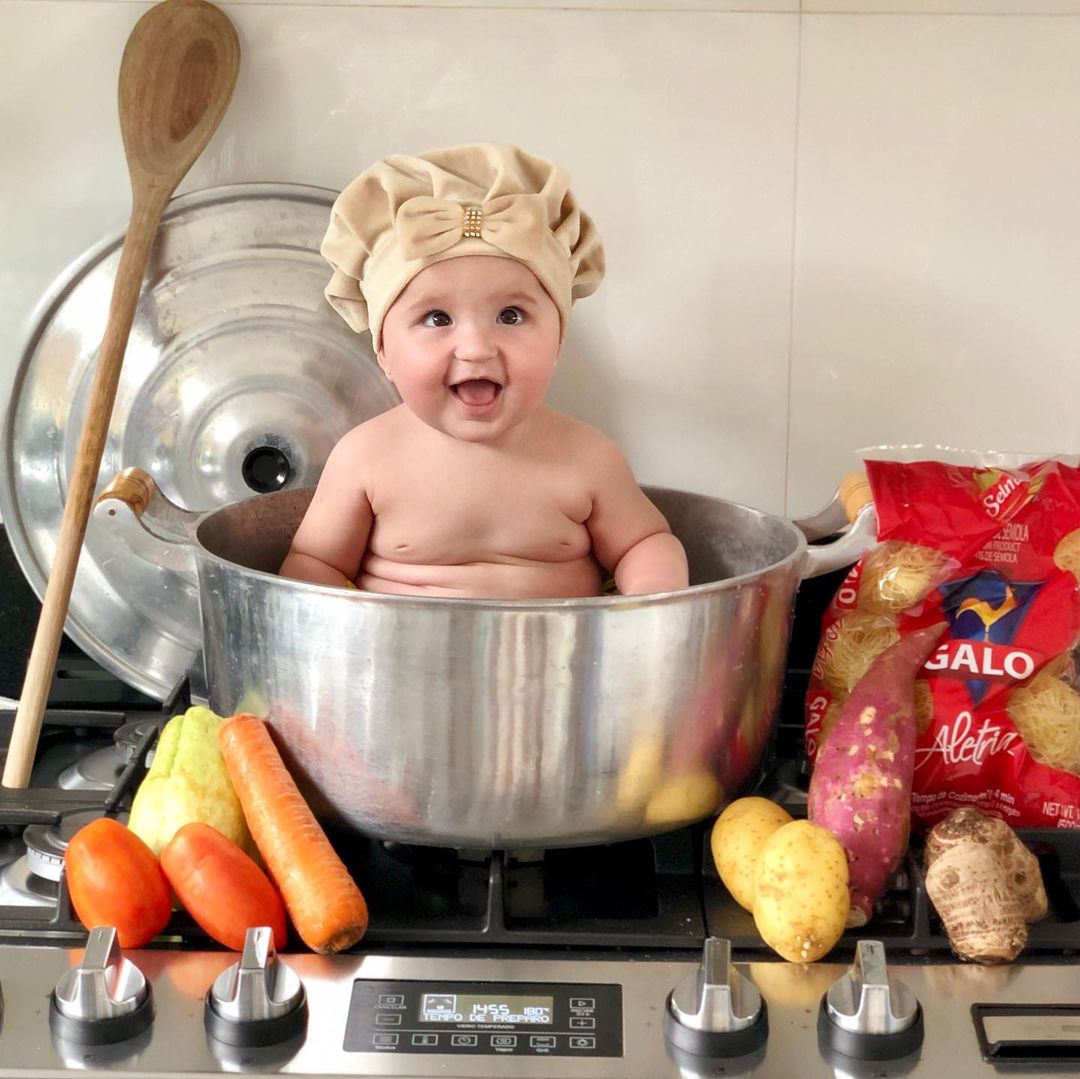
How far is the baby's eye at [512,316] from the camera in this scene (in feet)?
2.58

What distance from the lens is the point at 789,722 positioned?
1.00 meters

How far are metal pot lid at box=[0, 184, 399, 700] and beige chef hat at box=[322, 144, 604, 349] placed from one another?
18 centimetres

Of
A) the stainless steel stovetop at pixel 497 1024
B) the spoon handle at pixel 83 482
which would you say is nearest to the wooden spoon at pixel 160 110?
the spoon handle at pixel 83 482

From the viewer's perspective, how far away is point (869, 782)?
73 centimetres

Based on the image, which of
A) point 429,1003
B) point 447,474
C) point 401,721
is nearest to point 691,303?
point 447,474

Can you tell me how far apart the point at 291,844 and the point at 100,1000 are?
5.0 inches

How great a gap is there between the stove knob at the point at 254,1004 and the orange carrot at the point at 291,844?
5cm

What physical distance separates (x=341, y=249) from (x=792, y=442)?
42 centimetres

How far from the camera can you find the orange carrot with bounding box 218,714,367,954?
67 cm

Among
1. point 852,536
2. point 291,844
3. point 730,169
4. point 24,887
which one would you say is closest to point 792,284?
point 730,169

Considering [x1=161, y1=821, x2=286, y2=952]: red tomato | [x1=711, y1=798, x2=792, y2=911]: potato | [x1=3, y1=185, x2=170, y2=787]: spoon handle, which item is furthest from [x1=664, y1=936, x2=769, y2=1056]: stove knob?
[x1=3, y1=185, x2=170, y2=787]: spoon handle

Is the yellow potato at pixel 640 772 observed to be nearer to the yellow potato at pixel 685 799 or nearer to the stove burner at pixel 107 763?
the yellow potato at pixel 685 799

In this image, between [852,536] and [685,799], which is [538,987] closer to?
[685,799]

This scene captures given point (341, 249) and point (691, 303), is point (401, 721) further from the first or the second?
point (691, 303)
